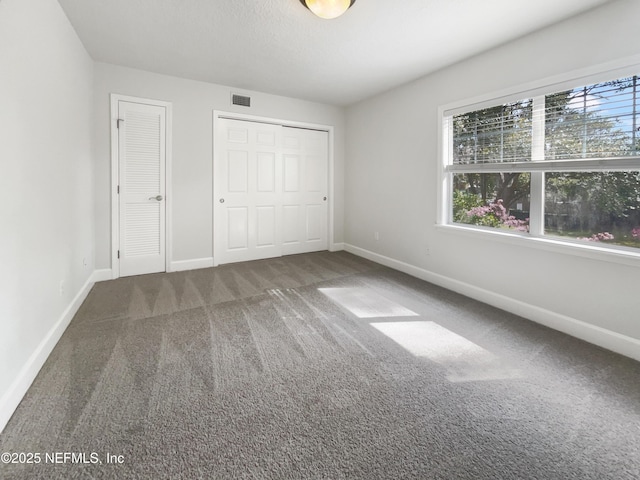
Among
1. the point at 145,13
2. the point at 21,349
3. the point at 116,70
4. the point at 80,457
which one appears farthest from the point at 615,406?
the point at 116,70

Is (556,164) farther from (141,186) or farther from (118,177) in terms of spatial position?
(118,177)

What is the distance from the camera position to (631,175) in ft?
7.28

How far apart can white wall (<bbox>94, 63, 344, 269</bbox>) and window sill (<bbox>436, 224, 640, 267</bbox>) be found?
10.3ft

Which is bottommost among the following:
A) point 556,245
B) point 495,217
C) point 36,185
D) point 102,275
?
point 102,275

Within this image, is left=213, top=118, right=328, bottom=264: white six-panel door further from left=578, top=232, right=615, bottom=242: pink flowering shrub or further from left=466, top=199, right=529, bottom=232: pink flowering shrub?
left=578, top=232, right=615, bottom=242: pink flowering shrub

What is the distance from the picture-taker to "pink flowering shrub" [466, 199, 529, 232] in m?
2.94

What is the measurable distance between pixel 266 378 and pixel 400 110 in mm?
3622

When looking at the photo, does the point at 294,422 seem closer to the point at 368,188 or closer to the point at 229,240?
the point at 229,240

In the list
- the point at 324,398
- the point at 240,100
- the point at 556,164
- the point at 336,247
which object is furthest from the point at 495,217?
the point at 240,100

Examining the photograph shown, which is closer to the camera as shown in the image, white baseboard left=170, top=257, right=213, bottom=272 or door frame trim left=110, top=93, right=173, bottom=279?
door frame trim left=110, top=93, right=173, bottom=279

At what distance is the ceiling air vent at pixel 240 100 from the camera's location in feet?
14.2

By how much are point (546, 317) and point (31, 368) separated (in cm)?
359

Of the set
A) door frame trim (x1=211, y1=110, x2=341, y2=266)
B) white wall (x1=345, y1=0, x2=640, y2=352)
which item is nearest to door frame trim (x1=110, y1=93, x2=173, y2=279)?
door frame trim (x1=211, y1=110, x2=341, y2=266)

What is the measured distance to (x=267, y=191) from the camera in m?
4.82
